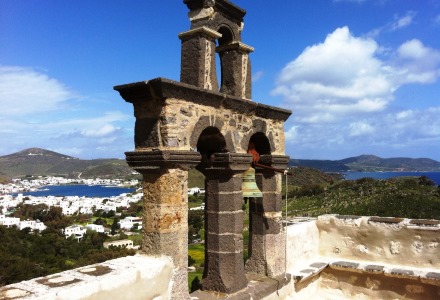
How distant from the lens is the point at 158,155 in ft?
11.9

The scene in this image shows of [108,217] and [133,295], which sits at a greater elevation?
→ [133,295]

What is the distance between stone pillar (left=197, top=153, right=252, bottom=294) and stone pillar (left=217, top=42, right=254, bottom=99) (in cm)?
87

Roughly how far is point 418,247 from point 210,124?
4.21m

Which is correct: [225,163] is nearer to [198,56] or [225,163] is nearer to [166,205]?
[166,205]

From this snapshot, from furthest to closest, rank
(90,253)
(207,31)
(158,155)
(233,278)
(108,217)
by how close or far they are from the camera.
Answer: (108,217) < (90,253) < (233,278) < (207,31) < (158,155)

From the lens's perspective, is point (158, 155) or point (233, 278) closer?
point (158, 155)

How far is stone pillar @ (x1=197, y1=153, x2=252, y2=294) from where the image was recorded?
440 centimetres

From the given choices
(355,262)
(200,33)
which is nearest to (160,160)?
(200,33)

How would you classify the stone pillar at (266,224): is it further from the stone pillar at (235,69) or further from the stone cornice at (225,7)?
the stone cornice at (225,7)

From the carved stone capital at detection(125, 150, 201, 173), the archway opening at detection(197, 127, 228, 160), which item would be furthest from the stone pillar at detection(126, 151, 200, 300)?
the archway opening at detection(197, 127, 228, 160)

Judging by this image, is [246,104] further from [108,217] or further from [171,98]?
[108,217]

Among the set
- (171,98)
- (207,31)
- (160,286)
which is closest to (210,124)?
(171,98)

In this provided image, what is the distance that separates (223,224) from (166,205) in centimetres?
95

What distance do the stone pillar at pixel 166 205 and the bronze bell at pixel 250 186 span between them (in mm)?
1140
